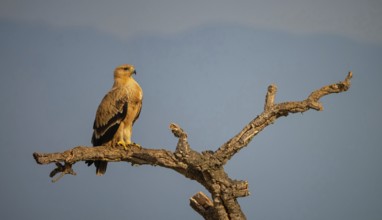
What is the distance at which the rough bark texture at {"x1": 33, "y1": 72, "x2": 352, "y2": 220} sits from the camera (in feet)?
20.4

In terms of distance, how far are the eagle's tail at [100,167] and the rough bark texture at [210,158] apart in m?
0.51

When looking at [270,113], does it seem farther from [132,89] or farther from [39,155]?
[39,155]

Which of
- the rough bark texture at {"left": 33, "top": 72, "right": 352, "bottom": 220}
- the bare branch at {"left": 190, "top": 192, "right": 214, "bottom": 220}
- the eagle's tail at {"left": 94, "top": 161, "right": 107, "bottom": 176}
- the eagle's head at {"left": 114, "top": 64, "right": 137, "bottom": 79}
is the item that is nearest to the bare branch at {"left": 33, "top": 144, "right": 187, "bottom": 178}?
the rough bark texture at {"left": 33, "top": 72, "right": 352, "bottom": 220}

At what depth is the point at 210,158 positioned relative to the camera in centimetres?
634

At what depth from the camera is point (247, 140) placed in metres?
6.51

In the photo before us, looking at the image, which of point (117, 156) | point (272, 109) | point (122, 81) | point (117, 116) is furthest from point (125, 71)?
point (272, 109)

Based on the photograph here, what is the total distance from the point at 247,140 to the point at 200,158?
24.2 inches

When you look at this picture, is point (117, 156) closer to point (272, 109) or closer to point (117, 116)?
point (117, 116)

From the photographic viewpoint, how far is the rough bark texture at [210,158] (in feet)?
20.4

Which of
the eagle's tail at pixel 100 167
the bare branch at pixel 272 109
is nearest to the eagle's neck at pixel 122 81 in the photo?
the eagle's tail at pixel 100 167

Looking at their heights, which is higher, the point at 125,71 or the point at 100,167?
the point at 125,71

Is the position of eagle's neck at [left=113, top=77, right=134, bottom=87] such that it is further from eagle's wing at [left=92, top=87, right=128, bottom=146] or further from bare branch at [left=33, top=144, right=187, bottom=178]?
bare branch at [left=33, top=144, right=187, bottom=178]

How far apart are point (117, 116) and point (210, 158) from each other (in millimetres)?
1607

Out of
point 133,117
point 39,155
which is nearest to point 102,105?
point 133,117
